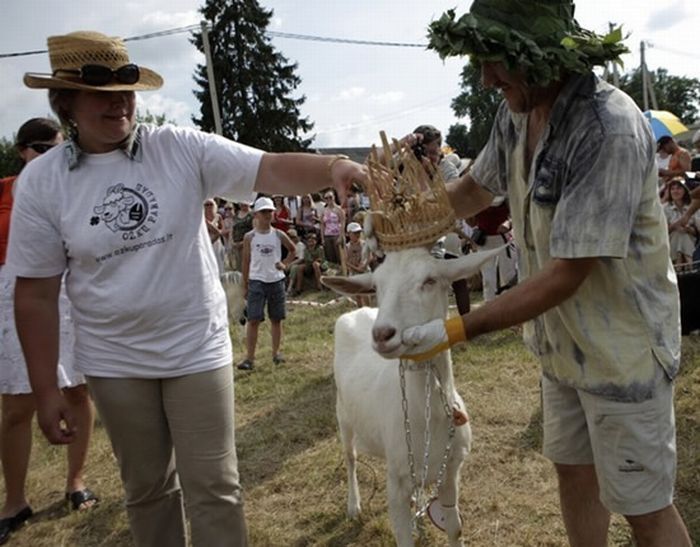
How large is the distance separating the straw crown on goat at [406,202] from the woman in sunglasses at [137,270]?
0.37 feet

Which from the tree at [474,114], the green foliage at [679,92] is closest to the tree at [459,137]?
the tree at [474,114]

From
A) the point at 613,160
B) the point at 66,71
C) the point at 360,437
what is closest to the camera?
the point at 613,160

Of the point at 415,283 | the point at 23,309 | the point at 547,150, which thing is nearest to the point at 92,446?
the point at 23,309

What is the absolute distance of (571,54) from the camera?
1935mm

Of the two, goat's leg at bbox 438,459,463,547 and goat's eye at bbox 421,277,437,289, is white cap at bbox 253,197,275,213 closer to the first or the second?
goat's leg at bbox 438,459,463,547

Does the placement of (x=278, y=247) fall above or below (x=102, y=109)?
below

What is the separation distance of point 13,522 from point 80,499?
432mm

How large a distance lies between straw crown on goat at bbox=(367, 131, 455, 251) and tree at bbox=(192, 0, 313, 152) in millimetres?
36628

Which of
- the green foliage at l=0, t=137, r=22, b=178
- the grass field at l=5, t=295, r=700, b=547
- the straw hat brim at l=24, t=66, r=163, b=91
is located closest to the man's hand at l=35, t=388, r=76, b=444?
the straw hat brim at l=24, t=66, r=163, b=91

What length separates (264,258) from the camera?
26.0ft

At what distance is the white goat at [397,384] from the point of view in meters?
2.38

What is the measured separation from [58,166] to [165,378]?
3.06ft

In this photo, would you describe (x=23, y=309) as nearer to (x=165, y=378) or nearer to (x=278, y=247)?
(x=165, y=378)

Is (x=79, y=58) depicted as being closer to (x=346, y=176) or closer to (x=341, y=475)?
(x=346, y=176)
